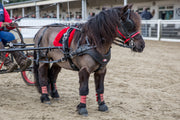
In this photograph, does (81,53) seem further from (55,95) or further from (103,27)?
(55,95)

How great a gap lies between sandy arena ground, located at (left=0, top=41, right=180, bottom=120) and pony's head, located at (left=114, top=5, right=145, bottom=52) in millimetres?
1140

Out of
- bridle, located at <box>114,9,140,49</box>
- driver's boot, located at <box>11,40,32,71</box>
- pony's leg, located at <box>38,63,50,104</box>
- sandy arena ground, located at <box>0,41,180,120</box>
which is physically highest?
bridle, located at <box>114,9,140,49</box>

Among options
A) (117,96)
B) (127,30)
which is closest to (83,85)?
(127,30)

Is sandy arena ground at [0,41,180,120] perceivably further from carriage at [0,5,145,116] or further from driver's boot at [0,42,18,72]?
driver's boot at [0,42,18,72]

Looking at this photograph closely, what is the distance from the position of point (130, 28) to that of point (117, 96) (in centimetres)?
175

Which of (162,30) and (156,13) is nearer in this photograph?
(162,30)

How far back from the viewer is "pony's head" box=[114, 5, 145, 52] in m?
3.41

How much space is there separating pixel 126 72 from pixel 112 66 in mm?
939

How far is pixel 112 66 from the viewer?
7.60 meters

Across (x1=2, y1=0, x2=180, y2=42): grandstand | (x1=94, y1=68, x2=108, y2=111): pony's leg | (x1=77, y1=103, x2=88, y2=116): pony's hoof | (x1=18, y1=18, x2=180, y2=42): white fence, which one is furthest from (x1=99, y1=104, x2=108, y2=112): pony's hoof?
(x1=18, y1=18, x2=180, y2=42): white fence

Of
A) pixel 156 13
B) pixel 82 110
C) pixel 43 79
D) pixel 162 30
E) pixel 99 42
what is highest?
pixel 156 13

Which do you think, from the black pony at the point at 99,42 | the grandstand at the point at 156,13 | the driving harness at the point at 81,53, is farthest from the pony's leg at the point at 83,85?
the grandstand at the point at 156,13

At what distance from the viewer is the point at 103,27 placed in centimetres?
343

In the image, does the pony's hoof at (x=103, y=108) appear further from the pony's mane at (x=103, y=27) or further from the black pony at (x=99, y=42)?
the pony's mane at (x=103, y=27)
